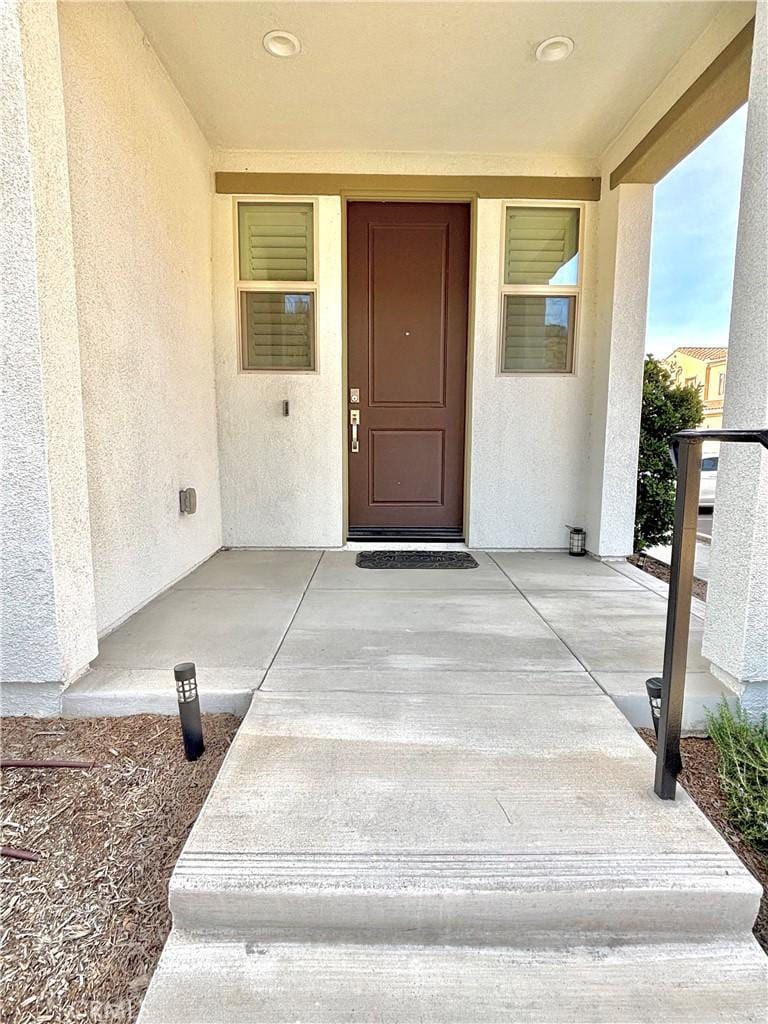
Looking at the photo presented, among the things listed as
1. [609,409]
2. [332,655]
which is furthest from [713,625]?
[609,409]

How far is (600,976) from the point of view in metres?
1.03

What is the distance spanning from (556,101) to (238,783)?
3845 millimetres

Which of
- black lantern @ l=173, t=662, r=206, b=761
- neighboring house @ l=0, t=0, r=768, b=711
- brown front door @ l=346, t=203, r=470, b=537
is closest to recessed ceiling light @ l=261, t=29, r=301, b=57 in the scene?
neighboring house @ l=0, t=0, r=768, b=711

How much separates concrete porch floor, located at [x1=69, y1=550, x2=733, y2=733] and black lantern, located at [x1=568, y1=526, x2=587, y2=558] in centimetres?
49

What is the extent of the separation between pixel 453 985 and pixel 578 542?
327 centimetres

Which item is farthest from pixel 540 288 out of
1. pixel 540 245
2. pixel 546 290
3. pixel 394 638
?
pixel 394 638

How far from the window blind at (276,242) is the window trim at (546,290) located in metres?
1.39

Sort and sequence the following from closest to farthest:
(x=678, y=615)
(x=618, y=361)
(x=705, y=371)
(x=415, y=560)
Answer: (x=678, y=615), (x=618, y=361), (x=415, y=560), (x=705, y=371)

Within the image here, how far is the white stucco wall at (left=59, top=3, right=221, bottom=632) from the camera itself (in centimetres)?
220

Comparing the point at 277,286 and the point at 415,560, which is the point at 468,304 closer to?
the point at 277,286

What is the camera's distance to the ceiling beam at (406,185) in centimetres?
371

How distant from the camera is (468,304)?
3955 millimetres

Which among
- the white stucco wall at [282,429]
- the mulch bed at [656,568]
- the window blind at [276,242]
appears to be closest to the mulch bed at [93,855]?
the white stucco wall at [282,429]

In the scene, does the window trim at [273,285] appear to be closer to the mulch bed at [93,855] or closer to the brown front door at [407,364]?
the brown front door at [407,364]
